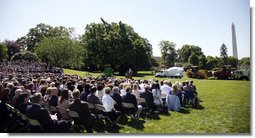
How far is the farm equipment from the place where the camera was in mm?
24727

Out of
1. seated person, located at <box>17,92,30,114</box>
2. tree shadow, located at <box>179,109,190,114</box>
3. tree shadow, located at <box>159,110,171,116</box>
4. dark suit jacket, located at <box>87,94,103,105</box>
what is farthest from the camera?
tree shadow, located at <box>179,109,190,114</box>

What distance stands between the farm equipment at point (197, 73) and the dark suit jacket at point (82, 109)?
19.6 meters

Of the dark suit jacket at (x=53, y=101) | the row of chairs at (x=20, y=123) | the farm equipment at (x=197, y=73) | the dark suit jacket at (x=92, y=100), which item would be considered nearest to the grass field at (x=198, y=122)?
the dark suit jacket at (x=92, y=100)

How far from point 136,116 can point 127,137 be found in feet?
3.04

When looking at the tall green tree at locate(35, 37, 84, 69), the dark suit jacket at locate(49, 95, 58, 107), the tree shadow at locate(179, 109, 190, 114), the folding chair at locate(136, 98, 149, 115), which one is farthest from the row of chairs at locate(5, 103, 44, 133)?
the tall green tree at locate(35, 37, 84, 69)

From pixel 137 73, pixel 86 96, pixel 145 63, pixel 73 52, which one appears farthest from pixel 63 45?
pixel 86 96

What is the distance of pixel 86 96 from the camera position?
698 centimetres

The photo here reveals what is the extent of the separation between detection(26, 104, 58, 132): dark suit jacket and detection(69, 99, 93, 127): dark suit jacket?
0.49 meters

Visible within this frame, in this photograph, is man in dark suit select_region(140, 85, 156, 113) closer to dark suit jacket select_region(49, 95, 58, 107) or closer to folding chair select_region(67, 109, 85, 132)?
folding chair select_region(67, 109, 85, 132)

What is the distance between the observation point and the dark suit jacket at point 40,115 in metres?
5.36

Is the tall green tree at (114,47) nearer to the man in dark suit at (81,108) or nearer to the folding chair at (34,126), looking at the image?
the man in dark suit at (81,108)

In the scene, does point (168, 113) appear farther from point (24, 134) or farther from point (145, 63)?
point (145, 63)

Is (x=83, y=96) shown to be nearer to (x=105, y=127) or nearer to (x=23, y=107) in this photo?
(x=105, y=127)

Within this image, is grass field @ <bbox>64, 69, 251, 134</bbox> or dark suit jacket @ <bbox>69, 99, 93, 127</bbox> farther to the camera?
grass field @ <bbox>64, 69, 251, 134</bbox>
